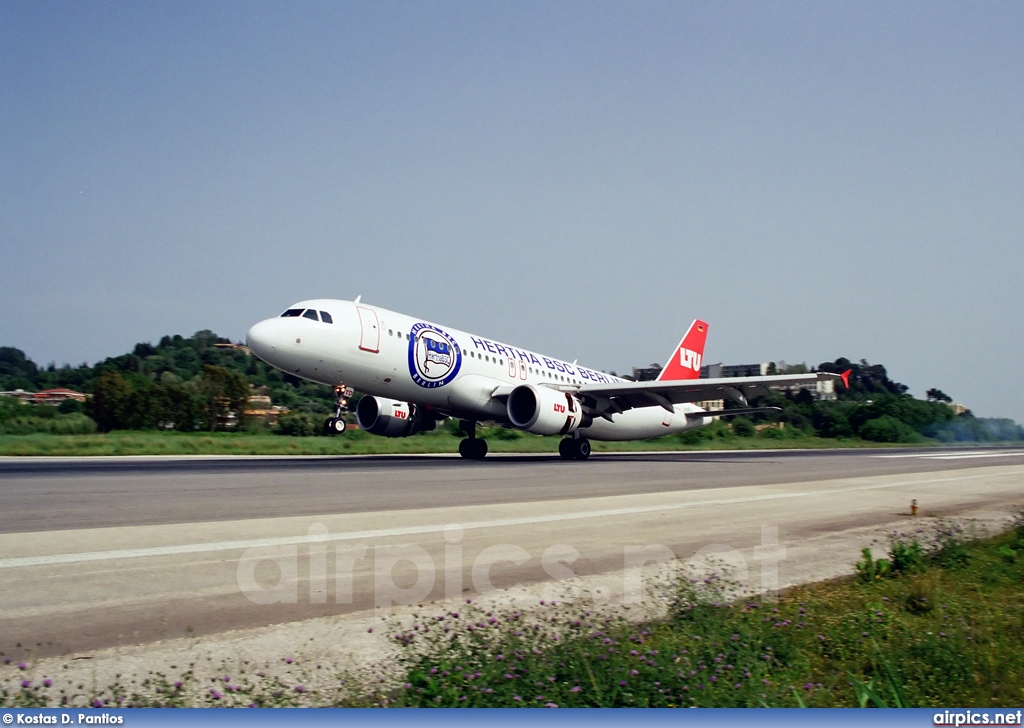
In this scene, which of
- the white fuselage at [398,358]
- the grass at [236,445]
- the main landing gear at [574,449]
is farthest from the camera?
the main landing gear at [574,449]

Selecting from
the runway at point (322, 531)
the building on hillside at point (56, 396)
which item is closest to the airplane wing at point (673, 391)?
the runway at point (322, 531)

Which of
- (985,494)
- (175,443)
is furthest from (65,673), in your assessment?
(175,443)

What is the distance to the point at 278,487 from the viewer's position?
1341 cm

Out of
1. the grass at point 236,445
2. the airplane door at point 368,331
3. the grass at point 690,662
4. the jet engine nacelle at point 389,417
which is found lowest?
the grass at point 690,662

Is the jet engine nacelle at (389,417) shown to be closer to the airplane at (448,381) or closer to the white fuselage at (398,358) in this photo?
the airplane at (448,381)

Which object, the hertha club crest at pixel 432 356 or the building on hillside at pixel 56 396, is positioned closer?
the hertha club crest at pixel 432 356

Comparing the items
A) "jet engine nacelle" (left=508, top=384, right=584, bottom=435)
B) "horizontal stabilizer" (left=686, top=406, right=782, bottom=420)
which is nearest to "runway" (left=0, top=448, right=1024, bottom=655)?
"jet engine nacelle" (left=508, top=384, right=584, bottom=435)

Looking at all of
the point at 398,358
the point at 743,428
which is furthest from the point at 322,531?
the point at 743,428

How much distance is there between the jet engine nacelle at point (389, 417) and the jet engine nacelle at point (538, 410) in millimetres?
3387

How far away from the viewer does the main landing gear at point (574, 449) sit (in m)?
28.5

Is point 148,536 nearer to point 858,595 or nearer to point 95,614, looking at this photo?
point 95,614

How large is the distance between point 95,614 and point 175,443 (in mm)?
25303

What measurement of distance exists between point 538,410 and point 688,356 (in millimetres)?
16391

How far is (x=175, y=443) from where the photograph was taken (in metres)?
28.8
